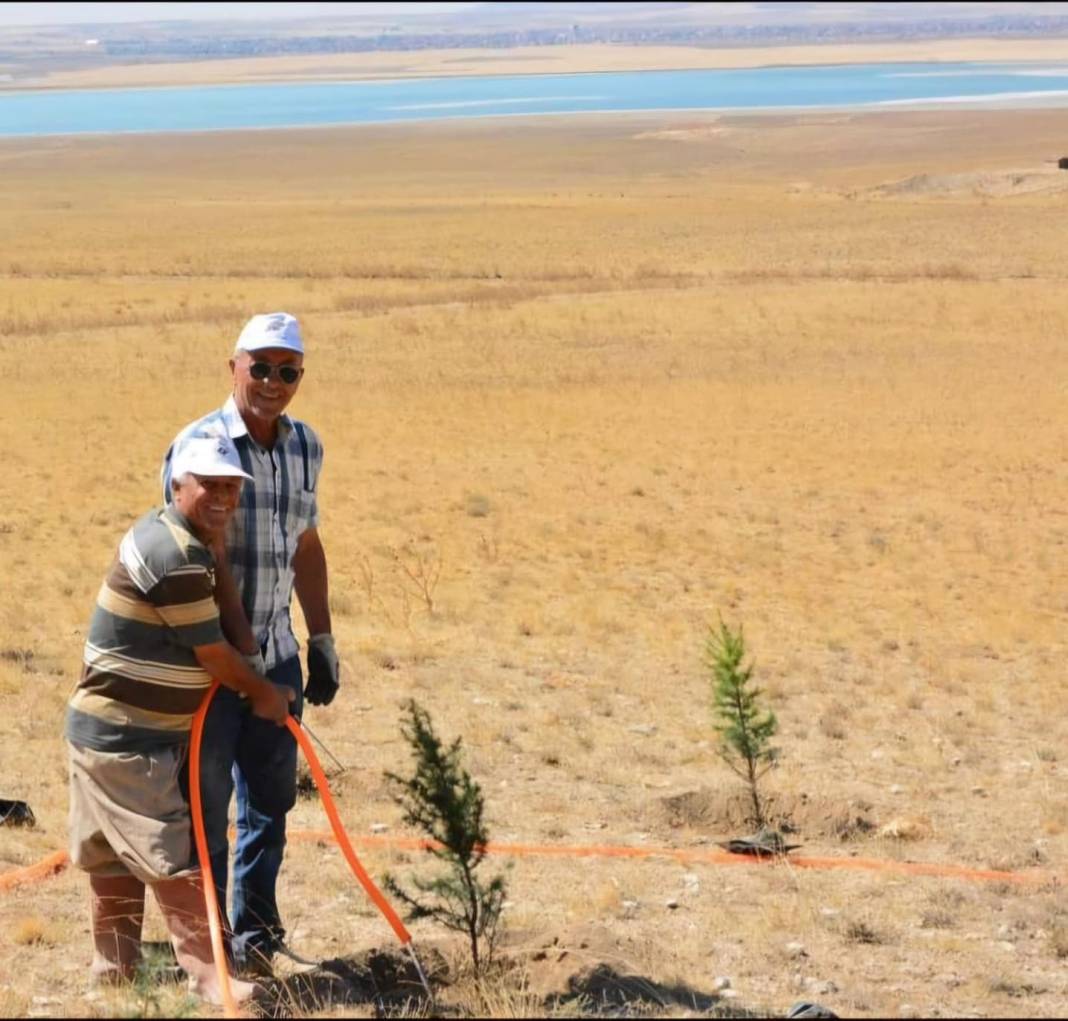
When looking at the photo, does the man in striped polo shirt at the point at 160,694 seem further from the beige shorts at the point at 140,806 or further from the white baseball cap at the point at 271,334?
the white baseball cap at the point at 271,334

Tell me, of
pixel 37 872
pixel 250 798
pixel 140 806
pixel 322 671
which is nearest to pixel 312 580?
pixel 322 671

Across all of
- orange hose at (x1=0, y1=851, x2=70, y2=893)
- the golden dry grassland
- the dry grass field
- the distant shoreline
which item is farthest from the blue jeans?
the golden dry grassland

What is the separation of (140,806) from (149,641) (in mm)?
429

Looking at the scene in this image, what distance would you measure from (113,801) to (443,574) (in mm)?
7856

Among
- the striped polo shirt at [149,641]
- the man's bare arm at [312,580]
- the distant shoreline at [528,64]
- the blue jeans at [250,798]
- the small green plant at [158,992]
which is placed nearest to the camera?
the small green plant at [158,992]

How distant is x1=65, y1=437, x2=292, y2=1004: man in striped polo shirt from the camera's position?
13.9ft

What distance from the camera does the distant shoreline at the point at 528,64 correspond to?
5546 inches

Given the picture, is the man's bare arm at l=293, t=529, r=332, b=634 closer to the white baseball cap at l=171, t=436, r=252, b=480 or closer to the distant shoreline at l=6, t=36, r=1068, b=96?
the white baseball cap at l=171, t=436, r=252, b=480

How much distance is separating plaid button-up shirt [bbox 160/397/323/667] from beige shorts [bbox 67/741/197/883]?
1.39 feet

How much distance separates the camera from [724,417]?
1861 cm

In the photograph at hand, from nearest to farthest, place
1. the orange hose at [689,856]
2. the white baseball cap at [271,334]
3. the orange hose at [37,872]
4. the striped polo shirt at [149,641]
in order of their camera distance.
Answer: the striped polo shirt at [149,641]
the white baseball cap at [271,334]
the orange hose at [37,872]
the orange hose at [689,856]

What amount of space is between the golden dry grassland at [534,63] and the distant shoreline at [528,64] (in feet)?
0.22

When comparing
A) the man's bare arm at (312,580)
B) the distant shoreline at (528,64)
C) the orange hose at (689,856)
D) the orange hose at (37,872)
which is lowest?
the orange hose at (689,856)

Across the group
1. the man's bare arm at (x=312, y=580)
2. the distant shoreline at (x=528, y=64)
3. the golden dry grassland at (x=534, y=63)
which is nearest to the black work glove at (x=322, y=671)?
the man's bare arm at (x=312, y=580)
